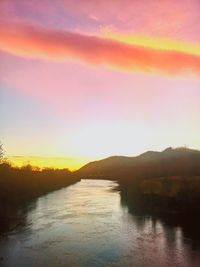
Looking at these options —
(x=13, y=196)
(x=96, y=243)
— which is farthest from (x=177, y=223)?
(x=13, y=196)

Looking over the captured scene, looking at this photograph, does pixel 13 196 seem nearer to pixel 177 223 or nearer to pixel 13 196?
pixel 13 196

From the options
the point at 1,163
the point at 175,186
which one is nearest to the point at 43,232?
the point at 175,186

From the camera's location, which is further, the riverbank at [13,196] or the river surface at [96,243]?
the riverbank at [13,196]

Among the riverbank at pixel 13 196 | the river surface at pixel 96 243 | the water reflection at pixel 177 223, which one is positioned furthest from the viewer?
the riverbank at pixel 13 196

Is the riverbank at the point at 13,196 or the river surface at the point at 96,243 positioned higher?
the riverbank at the point at 13,196

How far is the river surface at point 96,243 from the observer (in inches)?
974

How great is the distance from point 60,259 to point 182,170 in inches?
2363

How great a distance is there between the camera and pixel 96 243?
1192 inches

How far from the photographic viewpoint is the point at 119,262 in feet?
80.4

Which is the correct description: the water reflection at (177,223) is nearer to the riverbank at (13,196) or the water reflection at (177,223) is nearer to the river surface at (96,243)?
the river surface at (96,243)

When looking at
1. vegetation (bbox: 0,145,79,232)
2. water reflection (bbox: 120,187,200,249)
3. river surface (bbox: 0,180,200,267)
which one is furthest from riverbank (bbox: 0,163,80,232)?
water reflection (bbox: 120,187,200,249)

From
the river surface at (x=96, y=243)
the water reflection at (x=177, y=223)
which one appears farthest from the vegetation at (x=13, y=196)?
the water reflection at (x=177, y=223)

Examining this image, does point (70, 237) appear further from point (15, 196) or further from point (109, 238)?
point (15, 196)

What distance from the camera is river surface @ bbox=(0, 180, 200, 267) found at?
24.8 m
